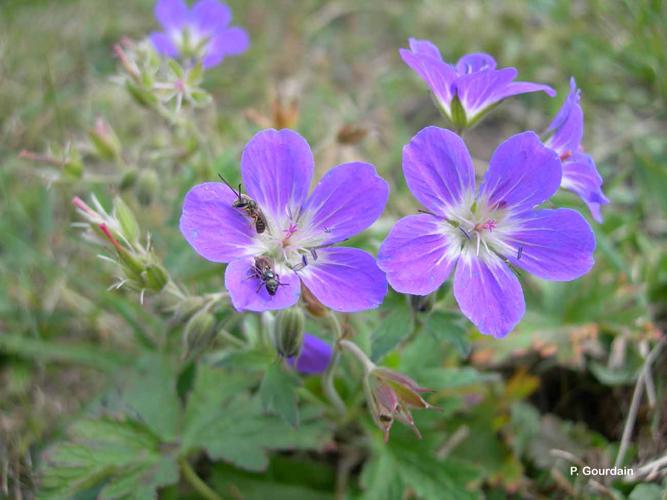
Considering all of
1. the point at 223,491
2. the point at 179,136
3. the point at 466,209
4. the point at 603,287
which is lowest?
the point at 223,491

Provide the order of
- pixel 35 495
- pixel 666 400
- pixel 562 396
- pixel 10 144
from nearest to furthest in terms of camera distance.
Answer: pixel 35 495
pixel 666 400
pixel 562 396
pixel 10 144

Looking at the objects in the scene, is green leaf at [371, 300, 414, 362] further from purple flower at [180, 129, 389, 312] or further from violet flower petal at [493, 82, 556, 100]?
violet flower petal at [493, 82, 556, 100]

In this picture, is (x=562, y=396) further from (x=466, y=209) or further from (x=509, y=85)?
(x=509, y=85)

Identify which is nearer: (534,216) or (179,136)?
(534,216)

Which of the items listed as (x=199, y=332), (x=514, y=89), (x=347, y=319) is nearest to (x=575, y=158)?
(x=514, y=89)

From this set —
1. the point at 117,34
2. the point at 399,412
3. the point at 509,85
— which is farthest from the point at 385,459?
the point at 117,34

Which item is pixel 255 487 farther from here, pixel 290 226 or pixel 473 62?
pixel 473 62

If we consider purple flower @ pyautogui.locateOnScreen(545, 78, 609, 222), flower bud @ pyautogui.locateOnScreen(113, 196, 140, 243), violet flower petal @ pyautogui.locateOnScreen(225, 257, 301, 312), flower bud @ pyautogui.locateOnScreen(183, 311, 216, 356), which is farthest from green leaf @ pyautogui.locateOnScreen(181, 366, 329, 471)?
purple flower @ pyautogui.locateOnScreen(545, 78, 609, 222)
